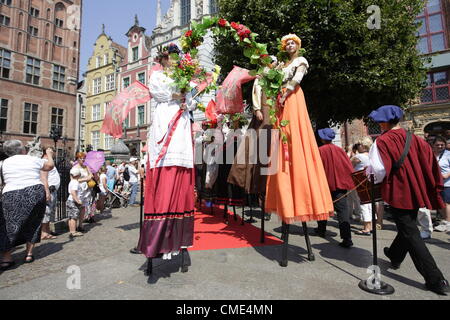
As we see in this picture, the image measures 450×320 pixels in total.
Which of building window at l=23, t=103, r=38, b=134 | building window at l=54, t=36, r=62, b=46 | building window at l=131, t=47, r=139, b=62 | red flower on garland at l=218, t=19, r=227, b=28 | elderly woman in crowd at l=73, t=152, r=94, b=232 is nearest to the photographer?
red flower on garland at l=218, t=19, r=227, b=28

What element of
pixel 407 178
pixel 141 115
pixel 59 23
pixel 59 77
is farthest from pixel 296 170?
pixel 59 23

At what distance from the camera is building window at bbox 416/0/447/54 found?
17.0 metres

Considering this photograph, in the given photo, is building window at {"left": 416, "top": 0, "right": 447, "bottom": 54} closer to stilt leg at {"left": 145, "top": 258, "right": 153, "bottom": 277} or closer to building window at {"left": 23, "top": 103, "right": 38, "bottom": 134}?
stilt leg at {"left": 145, "top": 258, "right": 153, "bottom": 277}

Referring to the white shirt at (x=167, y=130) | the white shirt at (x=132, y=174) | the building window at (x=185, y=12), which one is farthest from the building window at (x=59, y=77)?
the white shirt at (x=167, y=130)

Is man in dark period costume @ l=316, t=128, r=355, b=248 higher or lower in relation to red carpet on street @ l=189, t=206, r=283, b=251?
higher

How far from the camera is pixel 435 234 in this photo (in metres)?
5.02

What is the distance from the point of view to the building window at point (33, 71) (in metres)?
28.0

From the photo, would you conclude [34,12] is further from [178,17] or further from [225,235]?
[225,235]

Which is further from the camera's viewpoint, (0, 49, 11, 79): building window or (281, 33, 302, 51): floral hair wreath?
(0, 49, 11, 79): building window

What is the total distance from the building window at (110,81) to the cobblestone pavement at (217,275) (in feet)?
103

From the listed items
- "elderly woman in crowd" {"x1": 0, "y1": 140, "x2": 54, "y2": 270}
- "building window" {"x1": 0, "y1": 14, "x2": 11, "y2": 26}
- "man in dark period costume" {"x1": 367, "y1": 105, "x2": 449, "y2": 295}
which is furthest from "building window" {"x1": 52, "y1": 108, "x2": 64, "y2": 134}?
"man in dark period costume" {"x1": 367, "y1": 105, "x2": 449, "y2": 295}

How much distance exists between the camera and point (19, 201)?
3492 millimetres

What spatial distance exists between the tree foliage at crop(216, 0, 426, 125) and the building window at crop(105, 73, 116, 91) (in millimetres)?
26837

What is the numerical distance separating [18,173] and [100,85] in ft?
111
